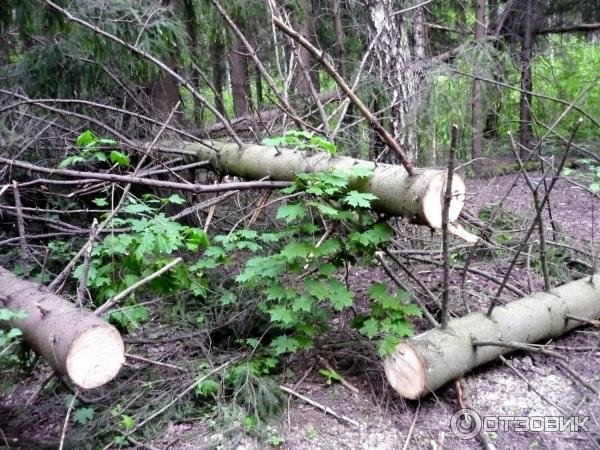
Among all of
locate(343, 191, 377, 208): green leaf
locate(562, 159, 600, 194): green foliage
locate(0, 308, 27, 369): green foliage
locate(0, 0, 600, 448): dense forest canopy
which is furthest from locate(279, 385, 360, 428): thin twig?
locate(562, 159, 600, 194): green foliage

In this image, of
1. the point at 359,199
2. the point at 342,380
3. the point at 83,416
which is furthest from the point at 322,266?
the point at 83,416

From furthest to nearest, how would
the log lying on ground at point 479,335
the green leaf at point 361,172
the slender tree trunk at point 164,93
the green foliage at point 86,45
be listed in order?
the slender tree trunk at point 164,93
the green foliage at point 86,45
the green leaf at point 361,172
the log lying on ground at point 479,335

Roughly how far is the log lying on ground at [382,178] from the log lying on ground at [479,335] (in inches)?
32.4

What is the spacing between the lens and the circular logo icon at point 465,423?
298 cm

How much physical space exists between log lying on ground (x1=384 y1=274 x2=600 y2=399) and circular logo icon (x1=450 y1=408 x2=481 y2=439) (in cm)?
22

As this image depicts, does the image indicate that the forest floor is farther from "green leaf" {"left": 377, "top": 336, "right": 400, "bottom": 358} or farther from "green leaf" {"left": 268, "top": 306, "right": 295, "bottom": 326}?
"green leaf" {"left": 268, "top": 306, "right": 295, "bottom": 326}

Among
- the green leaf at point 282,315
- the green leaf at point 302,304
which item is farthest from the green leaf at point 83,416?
the green leaf at point 302,304

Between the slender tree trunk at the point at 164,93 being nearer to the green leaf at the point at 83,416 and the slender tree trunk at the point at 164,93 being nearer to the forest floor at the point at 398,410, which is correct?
the forest floor at the point at 398,410

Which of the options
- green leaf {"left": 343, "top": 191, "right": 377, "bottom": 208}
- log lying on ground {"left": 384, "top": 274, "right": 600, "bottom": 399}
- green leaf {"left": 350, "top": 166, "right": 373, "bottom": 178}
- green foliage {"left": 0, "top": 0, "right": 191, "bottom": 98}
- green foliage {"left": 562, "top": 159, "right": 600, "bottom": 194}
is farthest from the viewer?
green foliage {"left": 0, "top": 0, "right": 191, "bottom": 98}

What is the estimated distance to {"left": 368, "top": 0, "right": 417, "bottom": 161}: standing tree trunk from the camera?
568 cm

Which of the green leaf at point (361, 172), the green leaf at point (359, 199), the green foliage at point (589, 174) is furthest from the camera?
the green foliage at point (589, 174)

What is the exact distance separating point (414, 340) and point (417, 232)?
2.10m

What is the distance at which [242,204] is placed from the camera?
590cm

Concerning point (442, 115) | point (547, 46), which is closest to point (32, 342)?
point (442, 115)
